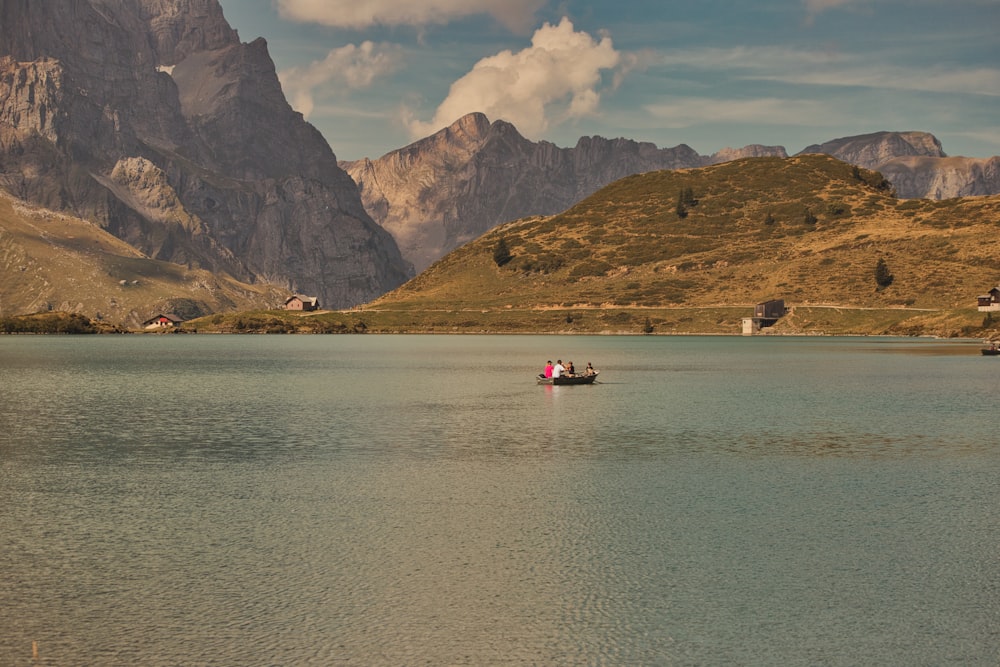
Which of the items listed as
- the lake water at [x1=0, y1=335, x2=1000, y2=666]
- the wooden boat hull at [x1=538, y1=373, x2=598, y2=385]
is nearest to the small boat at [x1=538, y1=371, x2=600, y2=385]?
the wooden boat hull at [x1=538, y1=373, x2=598, y2=385]

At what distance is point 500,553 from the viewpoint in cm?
3195

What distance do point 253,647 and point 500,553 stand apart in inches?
422

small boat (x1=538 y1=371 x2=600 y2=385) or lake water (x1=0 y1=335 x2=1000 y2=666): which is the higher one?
small boat (x1=538 y1=371 x2=600 y2=385)

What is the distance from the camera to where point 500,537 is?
34.3 meters

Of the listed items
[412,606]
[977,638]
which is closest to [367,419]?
[412,606]

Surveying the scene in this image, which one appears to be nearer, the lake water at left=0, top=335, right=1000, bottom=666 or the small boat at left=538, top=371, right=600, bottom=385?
the lake water at left=0, top=335, right=1000, bottom=666

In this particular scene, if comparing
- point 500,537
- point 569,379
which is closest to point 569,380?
point 569,379

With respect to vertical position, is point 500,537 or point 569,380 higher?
point 569,380

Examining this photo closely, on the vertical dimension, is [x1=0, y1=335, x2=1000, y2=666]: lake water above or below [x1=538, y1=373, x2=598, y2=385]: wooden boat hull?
below

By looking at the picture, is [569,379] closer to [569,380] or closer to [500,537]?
Result: [569,380]

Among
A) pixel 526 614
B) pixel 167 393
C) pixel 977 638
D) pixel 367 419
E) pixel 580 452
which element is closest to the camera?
pixel 977 638

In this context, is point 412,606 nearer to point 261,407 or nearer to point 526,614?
point 526,614

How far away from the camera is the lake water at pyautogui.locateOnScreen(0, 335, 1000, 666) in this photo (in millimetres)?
23734

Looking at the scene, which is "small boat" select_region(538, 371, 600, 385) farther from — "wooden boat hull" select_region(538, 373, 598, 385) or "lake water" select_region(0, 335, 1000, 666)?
"lake water" select_region(0, 335, 1000, 666)
